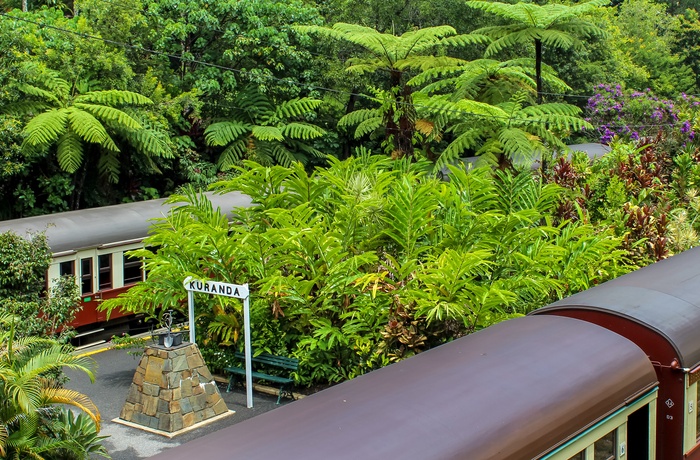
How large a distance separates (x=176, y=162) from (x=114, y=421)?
1401cm

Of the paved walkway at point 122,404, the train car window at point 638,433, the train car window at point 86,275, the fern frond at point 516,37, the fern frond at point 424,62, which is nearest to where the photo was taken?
the train car window at point 638,433

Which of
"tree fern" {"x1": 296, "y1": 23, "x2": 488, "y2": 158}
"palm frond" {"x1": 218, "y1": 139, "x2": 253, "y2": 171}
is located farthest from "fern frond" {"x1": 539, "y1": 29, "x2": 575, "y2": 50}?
"palm frond" {"x1": 218, "y1": 139, "x2": 253, "y2": 171}

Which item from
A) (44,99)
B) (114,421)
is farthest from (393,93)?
(114,421)

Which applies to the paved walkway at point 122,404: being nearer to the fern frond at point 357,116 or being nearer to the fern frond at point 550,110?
the fern frond at point 550,110

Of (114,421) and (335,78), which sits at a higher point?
(335,78)

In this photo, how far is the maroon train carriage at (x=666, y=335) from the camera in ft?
21.7

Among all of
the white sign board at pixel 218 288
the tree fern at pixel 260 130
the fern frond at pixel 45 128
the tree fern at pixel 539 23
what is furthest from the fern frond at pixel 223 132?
the white sign board at pixel 218 288

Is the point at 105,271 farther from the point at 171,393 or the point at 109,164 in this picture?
the point at 171,393

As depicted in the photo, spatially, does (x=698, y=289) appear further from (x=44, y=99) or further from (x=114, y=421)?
(x=44, y=99)

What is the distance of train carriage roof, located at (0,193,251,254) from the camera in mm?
14055

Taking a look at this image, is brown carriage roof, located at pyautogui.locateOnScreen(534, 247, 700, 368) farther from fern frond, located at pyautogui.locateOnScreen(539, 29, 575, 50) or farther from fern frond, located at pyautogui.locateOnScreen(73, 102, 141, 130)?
fern frond, located at pyautogui.locateOnScreen(73, 102, 141, 130)

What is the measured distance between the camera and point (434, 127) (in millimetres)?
16422

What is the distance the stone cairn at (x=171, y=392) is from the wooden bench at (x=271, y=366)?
3.23 feet

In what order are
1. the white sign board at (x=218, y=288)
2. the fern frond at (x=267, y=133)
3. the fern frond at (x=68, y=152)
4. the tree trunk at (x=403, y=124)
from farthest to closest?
the fern frond at (x=267, y=133), the fern frond at (x=68, y=152), the tree trunk at (x=403, y=124), the white sign board at (x=218, y=288)
